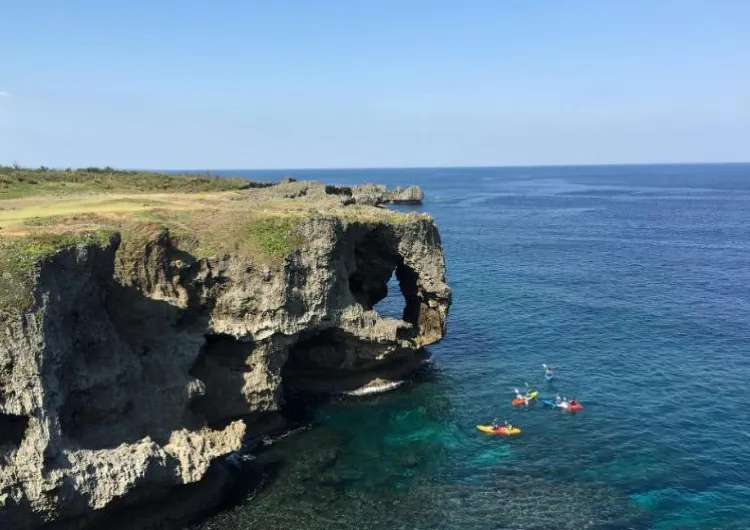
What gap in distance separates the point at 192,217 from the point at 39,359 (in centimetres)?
1801

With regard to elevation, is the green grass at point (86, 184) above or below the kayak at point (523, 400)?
above

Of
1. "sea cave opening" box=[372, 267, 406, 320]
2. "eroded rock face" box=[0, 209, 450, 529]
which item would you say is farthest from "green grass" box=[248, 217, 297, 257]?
"sea cave opening" box=[372, 267, 406, 320]

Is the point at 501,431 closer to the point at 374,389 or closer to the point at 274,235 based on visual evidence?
the point at 374,389

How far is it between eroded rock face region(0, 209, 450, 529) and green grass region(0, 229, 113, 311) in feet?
1.53

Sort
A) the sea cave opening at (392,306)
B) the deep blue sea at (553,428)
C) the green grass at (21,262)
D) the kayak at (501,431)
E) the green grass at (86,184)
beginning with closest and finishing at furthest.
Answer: the green grass at (21,262) → the deep blue sea at (553,428) → the kayak at (501,431) → the green grass at (86,184) → the sea cave opening at (392,306)

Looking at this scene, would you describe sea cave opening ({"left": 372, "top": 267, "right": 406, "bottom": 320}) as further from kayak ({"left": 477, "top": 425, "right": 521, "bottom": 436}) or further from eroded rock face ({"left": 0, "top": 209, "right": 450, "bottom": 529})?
kayak ({"left": 477, "top": 425, "right": 521, "bottom": 436})

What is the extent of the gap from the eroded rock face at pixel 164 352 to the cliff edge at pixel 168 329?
0.09 metres

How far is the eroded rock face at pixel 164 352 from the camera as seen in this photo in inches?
1003

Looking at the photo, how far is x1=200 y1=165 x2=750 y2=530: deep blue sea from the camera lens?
31.7 m

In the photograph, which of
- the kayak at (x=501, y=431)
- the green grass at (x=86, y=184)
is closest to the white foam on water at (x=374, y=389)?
the kayak at (x=501, y=431)

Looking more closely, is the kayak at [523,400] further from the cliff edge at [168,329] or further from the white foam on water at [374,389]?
the white foam on water at [374,389]

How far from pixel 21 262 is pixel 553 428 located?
1343 inches

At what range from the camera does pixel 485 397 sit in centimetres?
4544

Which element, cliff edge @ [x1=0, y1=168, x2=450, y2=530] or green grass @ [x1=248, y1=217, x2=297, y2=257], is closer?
cliff edge @ [x1=0, y1=168, x2=450, y2=530]
